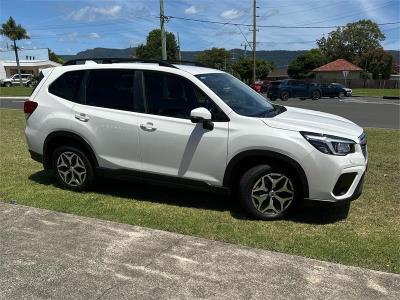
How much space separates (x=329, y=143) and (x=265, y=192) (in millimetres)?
887

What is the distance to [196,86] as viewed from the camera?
572 centimetres

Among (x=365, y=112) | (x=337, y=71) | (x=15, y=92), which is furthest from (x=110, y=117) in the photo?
(x=337, y=71)

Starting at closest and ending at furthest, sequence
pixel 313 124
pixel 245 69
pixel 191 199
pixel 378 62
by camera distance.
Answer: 1. pixel 313 124
2. pixel 191 199
3. pixel 378 62
4. pixel 245 69

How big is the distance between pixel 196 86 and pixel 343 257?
254 centimetres

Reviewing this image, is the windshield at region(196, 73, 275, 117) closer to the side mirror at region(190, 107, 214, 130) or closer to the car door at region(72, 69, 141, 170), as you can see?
the side mirror at region(190, 107, 214, 130)

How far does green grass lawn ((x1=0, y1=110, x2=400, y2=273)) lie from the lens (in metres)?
4.66

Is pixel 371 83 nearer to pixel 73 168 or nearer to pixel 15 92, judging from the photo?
pixel 15 92

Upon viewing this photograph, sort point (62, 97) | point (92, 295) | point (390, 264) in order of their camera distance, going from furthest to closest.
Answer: point (62, 97) < point (390, 264) < point (92, 295)

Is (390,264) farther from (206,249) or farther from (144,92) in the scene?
(144,92)

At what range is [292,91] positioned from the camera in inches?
1405

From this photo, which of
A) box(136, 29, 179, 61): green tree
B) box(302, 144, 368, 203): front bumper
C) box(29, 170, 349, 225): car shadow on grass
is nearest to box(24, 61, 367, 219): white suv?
box(302, 144, 368, 203): front bumper

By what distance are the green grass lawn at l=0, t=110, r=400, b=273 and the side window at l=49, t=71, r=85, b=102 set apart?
1317mm

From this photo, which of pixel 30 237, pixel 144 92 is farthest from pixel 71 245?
pixel 144 92

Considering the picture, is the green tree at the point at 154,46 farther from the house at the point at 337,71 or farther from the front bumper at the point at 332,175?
the front bumper at the point at 332,175
